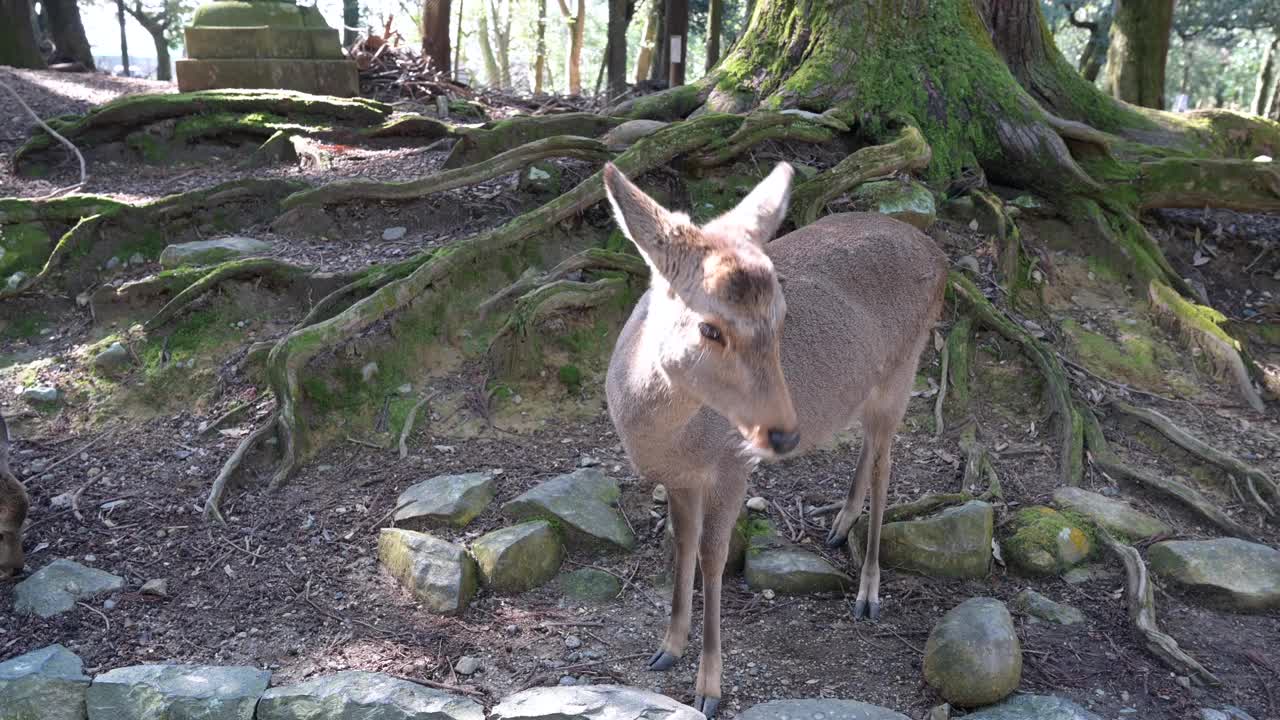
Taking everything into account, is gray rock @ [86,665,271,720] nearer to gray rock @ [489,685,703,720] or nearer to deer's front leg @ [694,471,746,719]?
gray rock @ [489,685,703,720]

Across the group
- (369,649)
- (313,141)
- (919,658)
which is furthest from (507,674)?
(313,141)

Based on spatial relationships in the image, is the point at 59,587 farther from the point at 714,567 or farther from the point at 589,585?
the point at 714,567

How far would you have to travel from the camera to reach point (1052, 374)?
18.1ft

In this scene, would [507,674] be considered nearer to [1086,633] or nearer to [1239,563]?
[1086,633]

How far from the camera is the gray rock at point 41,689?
3482 mm

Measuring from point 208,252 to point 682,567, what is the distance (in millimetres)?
4101

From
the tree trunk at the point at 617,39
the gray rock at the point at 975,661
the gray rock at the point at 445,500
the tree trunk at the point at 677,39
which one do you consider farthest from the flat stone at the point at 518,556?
the tree trunk at the point at 617,39

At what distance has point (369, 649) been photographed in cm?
385

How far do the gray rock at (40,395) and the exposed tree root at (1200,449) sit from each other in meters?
6.08

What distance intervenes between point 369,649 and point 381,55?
9.50 meters

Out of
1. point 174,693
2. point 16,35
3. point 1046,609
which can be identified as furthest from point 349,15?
point 1046,609

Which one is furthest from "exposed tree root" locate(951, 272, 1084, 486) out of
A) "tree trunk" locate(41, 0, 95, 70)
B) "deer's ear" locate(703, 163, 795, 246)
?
"tree trunk" locate(41, 0, 95, 70)

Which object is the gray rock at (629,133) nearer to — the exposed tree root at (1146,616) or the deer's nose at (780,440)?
the exposed tree root at (1146,616)

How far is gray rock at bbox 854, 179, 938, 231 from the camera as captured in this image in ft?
19.9
